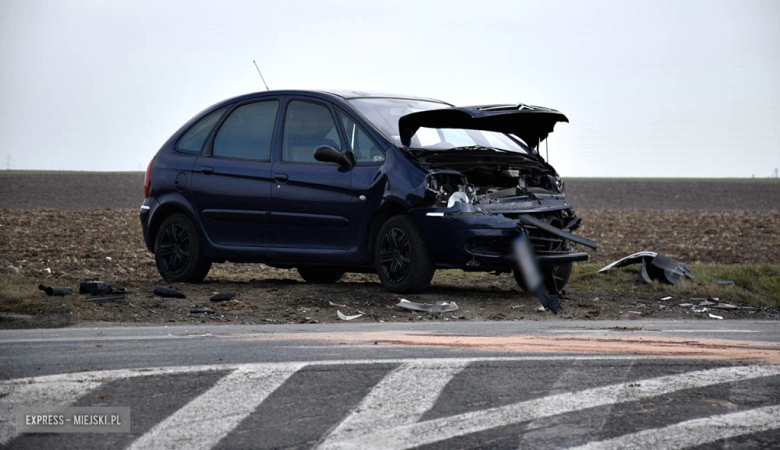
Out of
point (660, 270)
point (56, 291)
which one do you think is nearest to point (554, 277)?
point (660, 270)

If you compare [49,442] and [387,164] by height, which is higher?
[387,164]

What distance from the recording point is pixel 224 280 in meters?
13.2

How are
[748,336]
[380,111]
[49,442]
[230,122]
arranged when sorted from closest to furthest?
[49,442]
[748,336]
[380,111]
[230,122]

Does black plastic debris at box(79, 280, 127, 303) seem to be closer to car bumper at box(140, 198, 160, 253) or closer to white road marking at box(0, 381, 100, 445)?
car bumper at box(140, 198, 160, 253)

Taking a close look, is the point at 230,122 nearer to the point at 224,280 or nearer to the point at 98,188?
the point at 224,280

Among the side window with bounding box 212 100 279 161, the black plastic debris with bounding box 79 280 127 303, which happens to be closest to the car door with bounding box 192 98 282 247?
the side window with bounding box 212 100 279 161

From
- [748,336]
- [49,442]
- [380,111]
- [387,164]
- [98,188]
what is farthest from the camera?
[98,188]

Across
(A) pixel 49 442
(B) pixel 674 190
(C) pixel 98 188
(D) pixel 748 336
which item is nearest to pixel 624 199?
(B) pixel 674 190

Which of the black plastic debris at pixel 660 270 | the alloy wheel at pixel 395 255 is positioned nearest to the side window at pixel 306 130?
the alloy wheel at pixel 395 255

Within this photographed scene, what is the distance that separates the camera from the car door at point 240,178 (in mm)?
11695

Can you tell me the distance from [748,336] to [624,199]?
52244mm

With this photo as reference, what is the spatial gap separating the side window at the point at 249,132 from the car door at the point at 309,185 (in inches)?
8.8

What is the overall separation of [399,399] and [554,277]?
675cm

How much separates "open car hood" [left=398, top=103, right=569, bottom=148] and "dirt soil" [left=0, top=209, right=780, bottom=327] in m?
1.68
